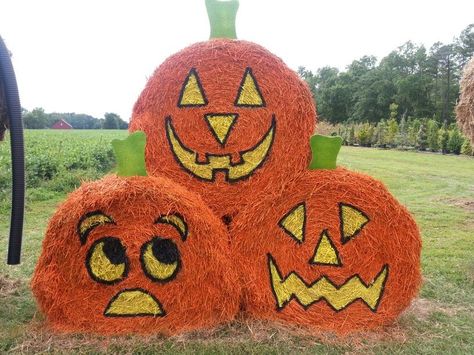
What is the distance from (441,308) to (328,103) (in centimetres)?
5643

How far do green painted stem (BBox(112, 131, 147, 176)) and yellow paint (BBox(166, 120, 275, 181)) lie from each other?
1.01 ft

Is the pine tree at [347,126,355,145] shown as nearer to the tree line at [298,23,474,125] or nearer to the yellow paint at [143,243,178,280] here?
the tree line at [298,23,474,125]

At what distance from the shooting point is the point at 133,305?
3.29 meters

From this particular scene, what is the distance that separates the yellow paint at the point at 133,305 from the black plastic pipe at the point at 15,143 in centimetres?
68

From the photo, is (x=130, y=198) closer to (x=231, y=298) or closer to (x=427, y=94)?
(x=231, y=298)

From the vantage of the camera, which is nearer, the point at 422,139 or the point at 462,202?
the point at 462,202

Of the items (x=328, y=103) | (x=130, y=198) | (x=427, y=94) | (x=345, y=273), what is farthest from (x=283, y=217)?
(x=328, y=103)

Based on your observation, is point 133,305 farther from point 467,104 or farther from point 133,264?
point 467,104

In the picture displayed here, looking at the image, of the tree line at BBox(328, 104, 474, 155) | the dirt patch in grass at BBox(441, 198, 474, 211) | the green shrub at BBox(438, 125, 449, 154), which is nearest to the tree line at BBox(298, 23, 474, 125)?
the tree line at BBox(328, 104, 474, 155)

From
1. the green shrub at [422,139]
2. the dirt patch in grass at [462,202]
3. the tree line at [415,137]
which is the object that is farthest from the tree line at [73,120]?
the dirt patch in grass at [462,202]

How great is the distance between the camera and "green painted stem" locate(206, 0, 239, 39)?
3.77m

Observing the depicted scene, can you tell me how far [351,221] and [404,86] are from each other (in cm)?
5060

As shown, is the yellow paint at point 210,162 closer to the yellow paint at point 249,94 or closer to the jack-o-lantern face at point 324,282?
the yellow paint at point 249,94

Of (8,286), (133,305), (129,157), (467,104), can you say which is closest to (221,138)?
(129,157)
